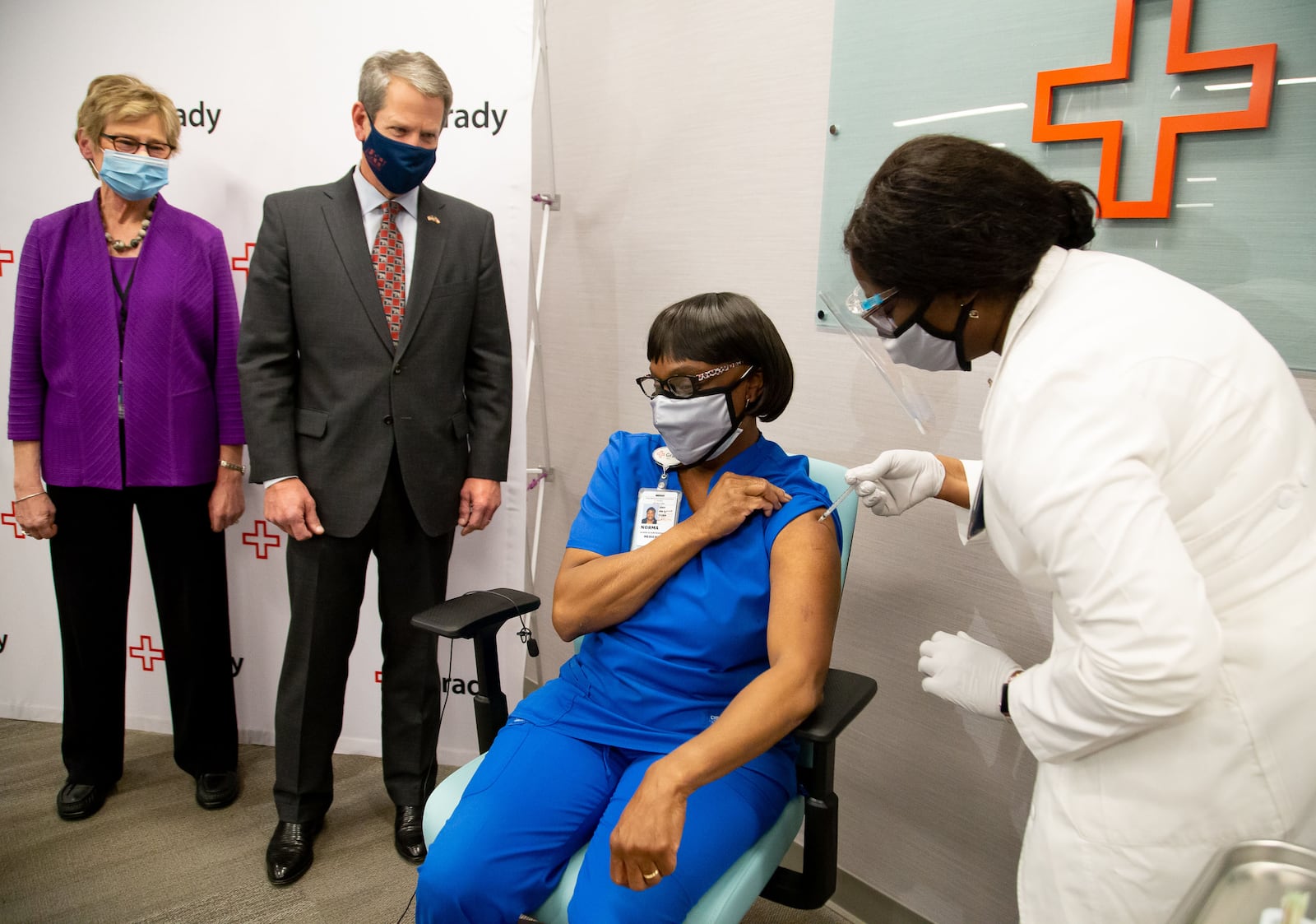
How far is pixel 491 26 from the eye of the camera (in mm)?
2246

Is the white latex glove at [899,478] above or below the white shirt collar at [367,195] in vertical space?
below

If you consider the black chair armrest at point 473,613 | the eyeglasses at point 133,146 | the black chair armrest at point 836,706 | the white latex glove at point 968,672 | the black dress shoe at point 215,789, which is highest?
the eyeglasses at point 133,146

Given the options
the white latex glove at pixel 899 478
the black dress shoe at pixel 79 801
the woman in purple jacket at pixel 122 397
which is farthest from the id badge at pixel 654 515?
the black dress shoe at pixel 79 801

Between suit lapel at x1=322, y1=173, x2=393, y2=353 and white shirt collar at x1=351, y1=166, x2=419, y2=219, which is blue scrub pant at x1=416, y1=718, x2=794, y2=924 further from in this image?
white shirt collar at x1=351, y1=166, x2=419, y2=219

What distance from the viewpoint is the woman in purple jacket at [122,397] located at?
87.6 inches

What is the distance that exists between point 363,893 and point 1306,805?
1913 mm

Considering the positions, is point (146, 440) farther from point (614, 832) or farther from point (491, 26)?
point (614, 832)

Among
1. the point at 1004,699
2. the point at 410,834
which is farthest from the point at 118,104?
the point at 1004,699

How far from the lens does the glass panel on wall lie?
1384mm

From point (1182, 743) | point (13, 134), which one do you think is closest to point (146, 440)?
point (13, 134)

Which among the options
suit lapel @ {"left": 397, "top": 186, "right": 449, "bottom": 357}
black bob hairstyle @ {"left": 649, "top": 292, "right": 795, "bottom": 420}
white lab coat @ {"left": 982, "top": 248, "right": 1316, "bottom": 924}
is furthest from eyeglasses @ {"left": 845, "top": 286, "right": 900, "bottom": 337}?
suit lapel @ {"left": 397, "top": 186, "right": 449, "bottom": 357}

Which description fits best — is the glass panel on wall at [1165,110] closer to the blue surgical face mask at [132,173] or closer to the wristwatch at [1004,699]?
the wristwatch at [1004,699]

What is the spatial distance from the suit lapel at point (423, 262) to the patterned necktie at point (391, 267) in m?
0.03

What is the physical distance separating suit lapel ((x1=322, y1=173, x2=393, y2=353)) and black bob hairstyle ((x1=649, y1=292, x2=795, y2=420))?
74 cm
